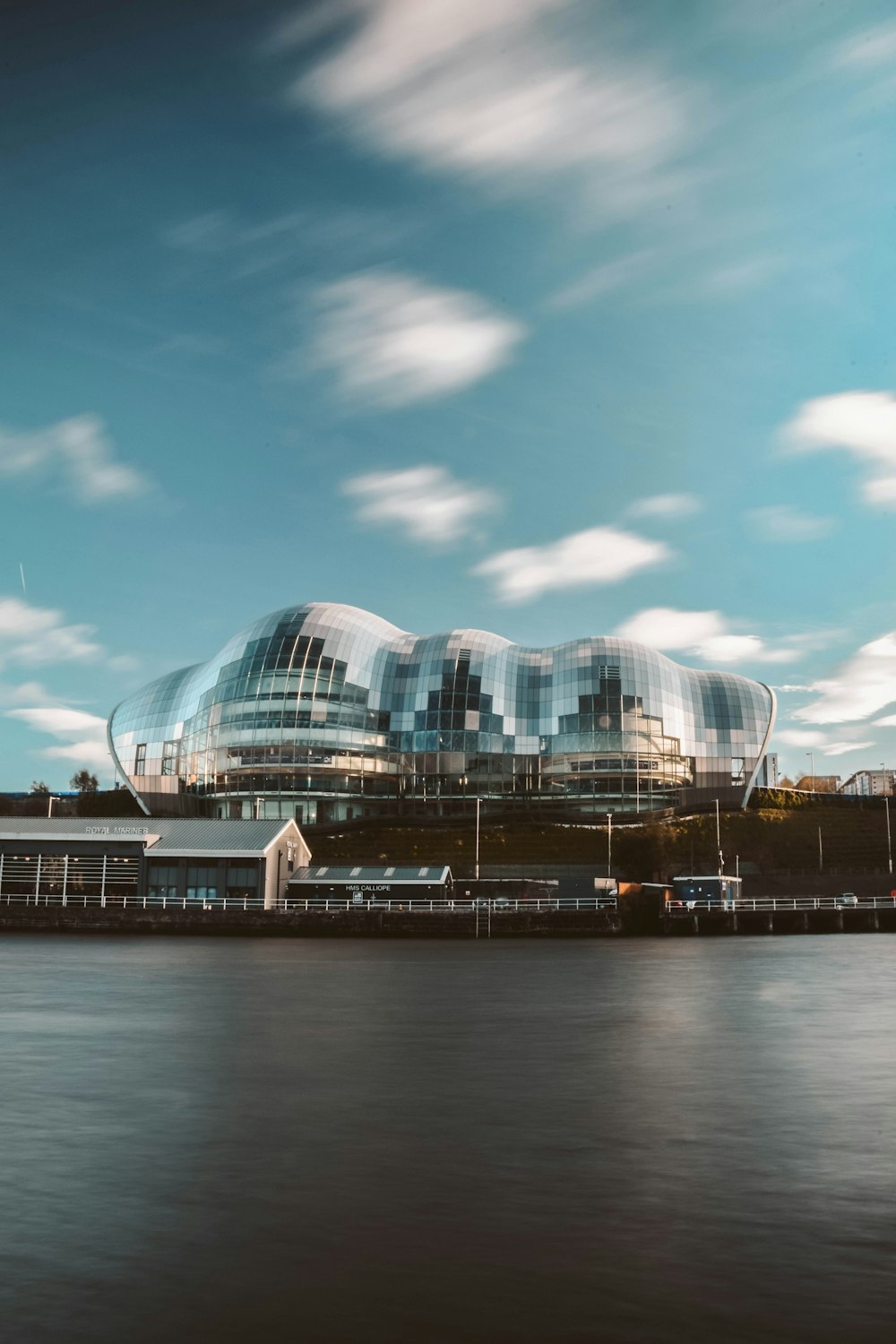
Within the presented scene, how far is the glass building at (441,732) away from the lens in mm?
134875

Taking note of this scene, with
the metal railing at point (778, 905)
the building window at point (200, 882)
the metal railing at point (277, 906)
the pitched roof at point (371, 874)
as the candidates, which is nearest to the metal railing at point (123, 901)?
the metal railing at point (277, 906)

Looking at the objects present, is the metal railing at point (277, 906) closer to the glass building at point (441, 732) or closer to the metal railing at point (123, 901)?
the metal railing at point (123, 901)

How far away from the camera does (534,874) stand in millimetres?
106875

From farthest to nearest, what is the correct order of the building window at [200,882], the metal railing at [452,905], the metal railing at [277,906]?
the building window at [200,882] → the metal railing at [452,905] → the metal railing at [277,906]

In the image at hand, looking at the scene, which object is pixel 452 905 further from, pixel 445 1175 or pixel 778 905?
pixel 445 1175

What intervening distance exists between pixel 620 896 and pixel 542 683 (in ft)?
182

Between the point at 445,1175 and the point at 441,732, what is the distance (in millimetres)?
123830

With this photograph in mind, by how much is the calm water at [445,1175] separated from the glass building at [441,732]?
334 feet

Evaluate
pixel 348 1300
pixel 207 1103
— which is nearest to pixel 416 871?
pixel 207 1103

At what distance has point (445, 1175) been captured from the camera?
13.6 meters

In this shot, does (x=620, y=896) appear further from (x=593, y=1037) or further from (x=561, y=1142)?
(x=561, y=1142)

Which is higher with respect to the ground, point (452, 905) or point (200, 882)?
point (200, 882)

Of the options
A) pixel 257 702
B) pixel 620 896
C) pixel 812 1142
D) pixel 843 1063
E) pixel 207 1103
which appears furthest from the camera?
pixel 257 702

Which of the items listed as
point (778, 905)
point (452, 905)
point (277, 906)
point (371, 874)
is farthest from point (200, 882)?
point (778, 905)
